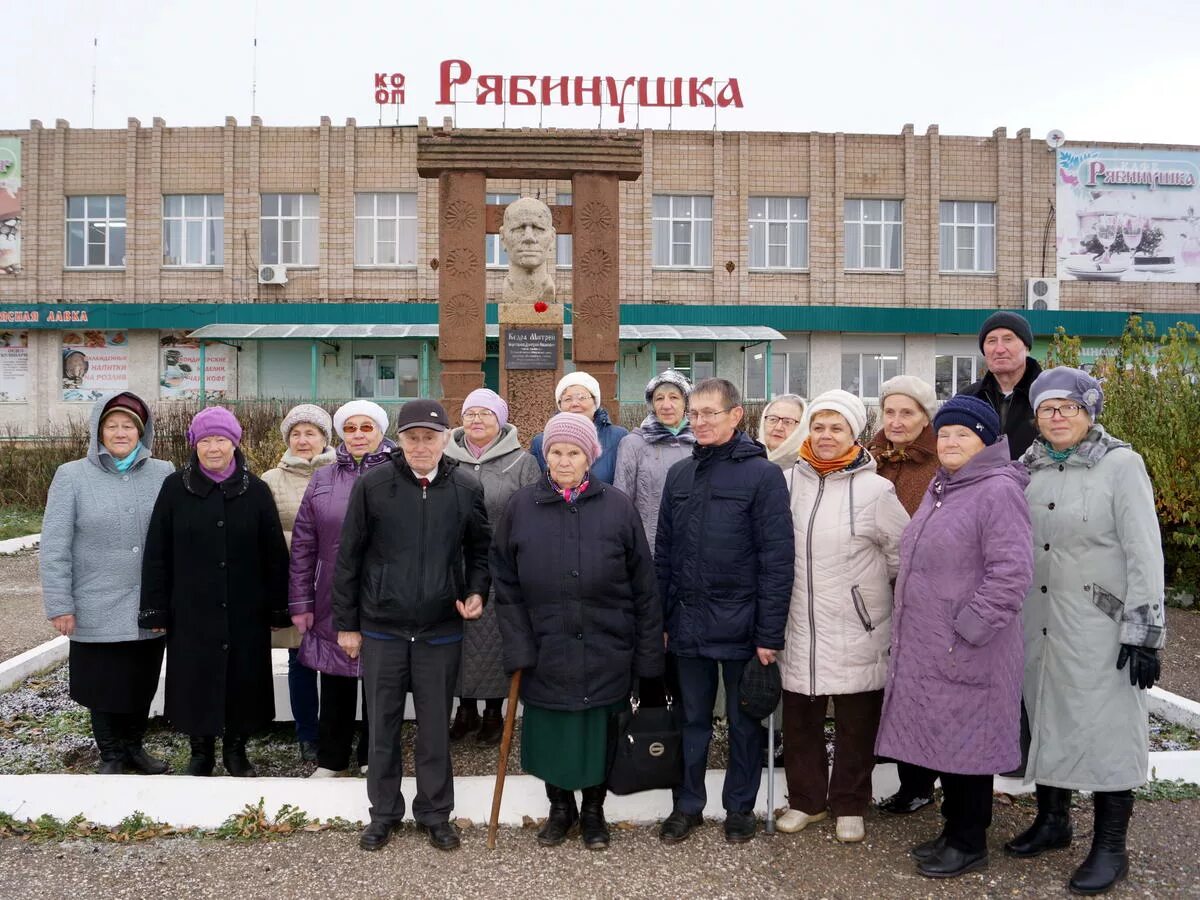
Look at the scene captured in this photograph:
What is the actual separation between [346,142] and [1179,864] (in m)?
24.1

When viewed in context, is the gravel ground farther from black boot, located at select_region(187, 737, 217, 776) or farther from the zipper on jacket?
the zipper on jacket

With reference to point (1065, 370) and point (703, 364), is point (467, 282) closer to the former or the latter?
point (1065, 370)

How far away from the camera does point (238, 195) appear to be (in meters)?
23.8

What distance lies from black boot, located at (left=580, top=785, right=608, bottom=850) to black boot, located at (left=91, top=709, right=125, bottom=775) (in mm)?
2259

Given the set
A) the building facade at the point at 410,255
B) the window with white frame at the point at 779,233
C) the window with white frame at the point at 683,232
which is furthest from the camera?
the window with white frame at the point at 779,233

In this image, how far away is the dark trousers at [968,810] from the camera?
3230 millimetres

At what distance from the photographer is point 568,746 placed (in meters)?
3.42

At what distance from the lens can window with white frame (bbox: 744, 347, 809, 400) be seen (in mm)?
25047

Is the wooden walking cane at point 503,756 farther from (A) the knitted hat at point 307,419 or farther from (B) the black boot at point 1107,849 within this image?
(B) the black boot at point 1107,849

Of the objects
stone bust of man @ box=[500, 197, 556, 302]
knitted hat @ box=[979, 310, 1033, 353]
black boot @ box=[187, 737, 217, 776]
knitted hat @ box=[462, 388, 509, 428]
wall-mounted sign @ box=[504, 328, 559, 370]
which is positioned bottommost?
black boot @ box=[187, 737, 217, 776]

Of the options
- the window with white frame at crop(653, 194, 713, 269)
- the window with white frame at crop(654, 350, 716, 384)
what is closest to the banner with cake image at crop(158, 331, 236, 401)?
the window with white frame at crop(654, 350, 716, 384)

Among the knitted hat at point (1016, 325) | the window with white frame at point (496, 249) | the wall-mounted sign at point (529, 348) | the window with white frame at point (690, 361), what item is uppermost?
the window with white frame at point (496, 249)

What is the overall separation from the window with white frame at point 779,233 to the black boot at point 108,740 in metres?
22.4

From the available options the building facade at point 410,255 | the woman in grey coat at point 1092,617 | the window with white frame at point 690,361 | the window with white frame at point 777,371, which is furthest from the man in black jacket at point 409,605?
the window with white frame at point 777,371
